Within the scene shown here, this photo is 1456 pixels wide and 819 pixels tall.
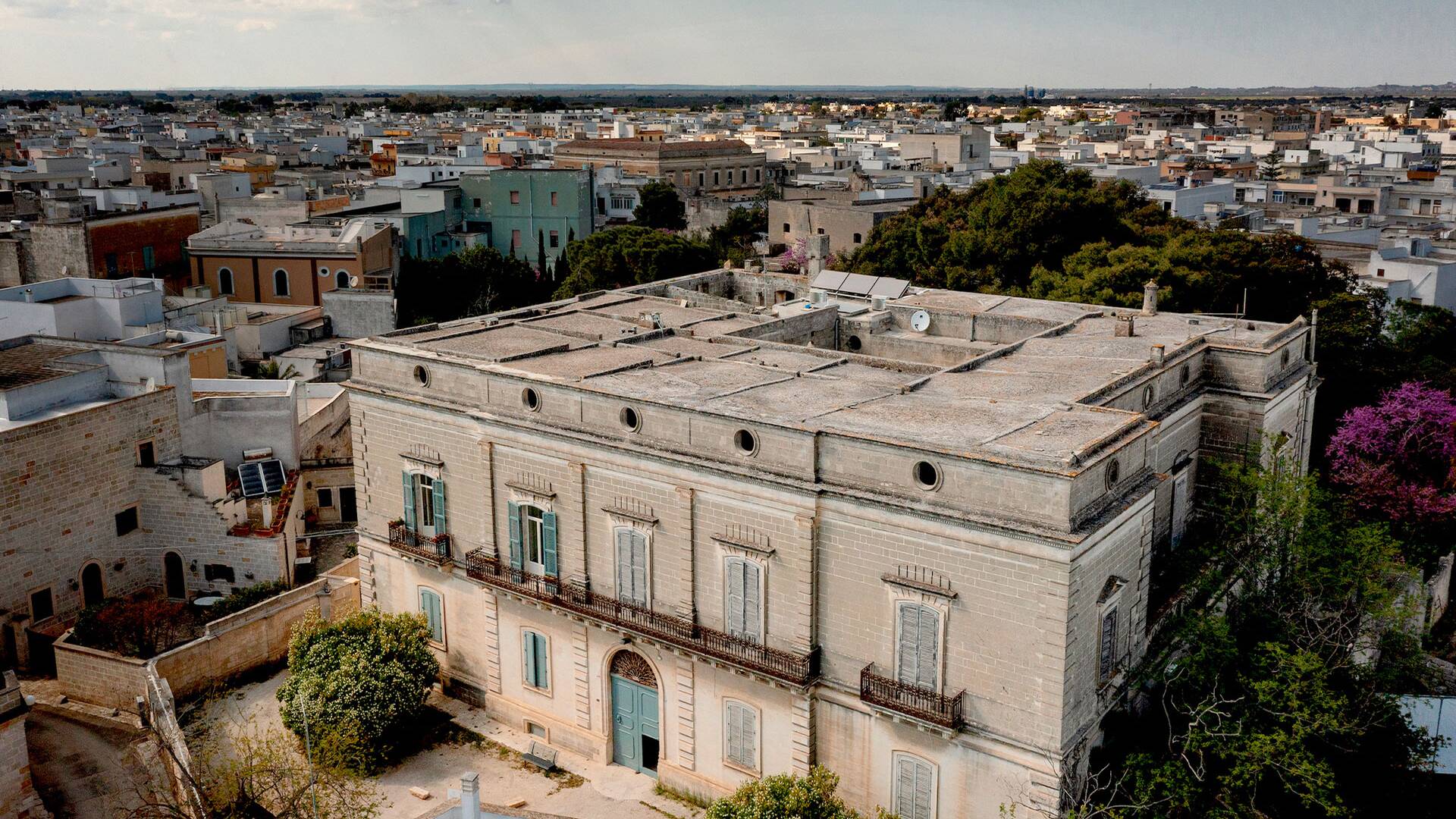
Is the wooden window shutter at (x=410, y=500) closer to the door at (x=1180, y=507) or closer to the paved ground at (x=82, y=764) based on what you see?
the paved ground at (x=82, y=764)

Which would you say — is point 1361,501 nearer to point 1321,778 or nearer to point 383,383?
point 1321,778

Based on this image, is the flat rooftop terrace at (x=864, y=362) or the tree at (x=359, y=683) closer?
the flat rooftop terrace at (x=864, y=362)

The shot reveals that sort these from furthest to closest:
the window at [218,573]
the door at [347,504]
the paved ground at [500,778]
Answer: the door at [347,504] < the window at [218,573] < the paved ground at [500,778]

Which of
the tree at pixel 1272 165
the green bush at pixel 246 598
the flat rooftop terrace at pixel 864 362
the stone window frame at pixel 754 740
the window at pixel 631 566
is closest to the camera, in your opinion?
the flat rooftop terrace at pixel 864 362

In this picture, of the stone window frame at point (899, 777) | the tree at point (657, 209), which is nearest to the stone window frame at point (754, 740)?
the stone window frame at point (899, 777)

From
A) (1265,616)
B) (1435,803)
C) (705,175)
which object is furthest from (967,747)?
(705,175)
